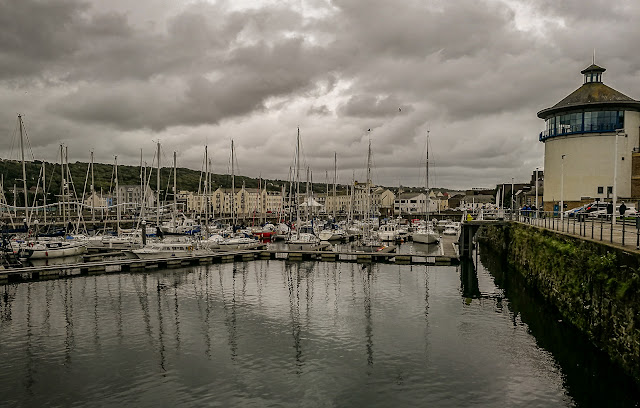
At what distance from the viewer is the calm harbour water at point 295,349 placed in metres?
16.3

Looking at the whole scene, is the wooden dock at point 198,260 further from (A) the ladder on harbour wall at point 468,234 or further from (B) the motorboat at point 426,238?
(B) the motorboat at point 426,238

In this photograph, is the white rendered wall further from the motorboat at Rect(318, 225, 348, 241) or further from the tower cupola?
Result: the motorboat at Rect(318, 225, 348, 241)

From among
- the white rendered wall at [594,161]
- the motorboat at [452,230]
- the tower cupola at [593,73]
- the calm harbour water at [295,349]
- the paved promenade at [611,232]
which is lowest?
the calm harbour water at [295,349]

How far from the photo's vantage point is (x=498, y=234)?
59.4 metres

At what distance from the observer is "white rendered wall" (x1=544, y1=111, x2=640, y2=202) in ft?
160

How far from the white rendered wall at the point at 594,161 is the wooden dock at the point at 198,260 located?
646 inches

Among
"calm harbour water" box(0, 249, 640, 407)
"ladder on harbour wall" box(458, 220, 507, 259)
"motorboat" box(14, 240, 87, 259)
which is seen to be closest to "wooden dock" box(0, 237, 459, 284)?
"ladder on harbour wall" box(458, 220, 507, 259)

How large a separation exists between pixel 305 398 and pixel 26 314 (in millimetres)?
22041

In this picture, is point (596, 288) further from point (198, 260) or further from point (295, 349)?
point (198, 260)

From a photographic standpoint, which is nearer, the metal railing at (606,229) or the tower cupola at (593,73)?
the metal railing at (606,229)

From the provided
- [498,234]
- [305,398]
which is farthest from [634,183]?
[305,398]

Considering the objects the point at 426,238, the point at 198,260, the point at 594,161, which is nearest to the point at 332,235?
the point at 426,238

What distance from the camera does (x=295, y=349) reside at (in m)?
21.2

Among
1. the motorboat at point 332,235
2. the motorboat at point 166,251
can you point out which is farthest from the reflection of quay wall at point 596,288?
the motorboat at point 332,235
